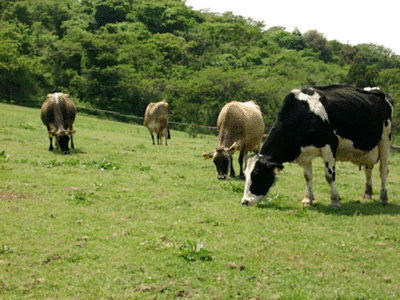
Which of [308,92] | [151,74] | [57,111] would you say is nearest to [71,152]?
[57,111]

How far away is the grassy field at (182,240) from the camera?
20.8 feet

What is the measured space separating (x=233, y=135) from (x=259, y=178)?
4.47 metres

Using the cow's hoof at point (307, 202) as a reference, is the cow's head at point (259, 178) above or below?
above

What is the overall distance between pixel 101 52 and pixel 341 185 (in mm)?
41366

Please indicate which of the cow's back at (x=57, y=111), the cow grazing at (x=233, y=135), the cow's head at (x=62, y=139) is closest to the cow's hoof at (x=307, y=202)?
the cow grazing at (x=233, y=135)

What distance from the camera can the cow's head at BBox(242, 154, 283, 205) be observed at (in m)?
10.7

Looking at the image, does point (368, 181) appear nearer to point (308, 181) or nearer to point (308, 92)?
point (308, 181)

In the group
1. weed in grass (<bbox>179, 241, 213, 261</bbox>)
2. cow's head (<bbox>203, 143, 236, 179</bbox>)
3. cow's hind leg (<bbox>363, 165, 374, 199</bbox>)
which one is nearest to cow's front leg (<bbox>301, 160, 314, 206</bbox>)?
cow's hind leg (<bbox>363, 165, 374, 199</bbox>)

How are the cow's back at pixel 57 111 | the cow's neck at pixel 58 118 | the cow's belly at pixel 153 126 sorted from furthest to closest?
the cow's belly at pixel 153 126 → the cow's back at pixel 57 111 → the cow's neck at pixel 58 118

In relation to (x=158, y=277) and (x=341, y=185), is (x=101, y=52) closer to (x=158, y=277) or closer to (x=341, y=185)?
(x=341, y=185)

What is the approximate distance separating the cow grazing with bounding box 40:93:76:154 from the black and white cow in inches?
403

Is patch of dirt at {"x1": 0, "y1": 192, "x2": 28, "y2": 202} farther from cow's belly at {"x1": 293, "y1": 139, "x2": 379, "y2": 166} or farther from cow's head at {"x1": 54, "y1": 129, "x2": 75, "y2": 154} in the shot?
cow's head at {"x1": 54, "y1": 129, "x2": 75, "y2": 154}

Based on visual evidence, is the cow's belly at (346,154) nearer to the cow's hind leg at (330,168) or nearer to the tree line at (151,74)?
the cow's hind leg at (330,168)

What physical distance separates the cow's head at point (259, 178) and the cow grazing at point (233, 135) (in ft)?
11.9
